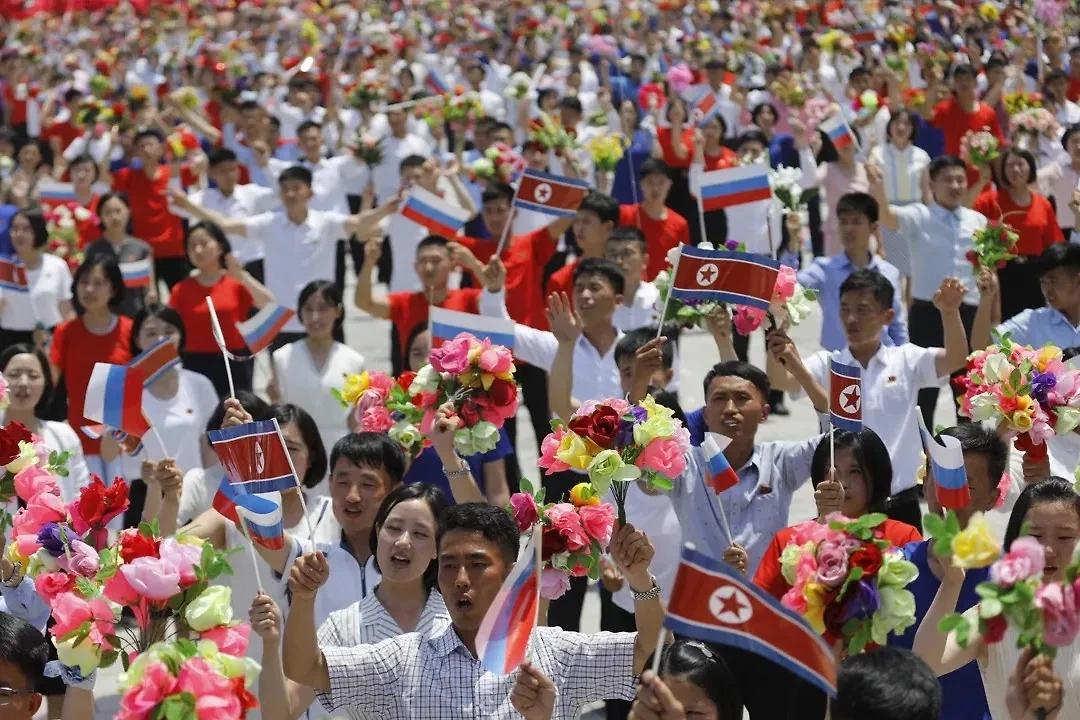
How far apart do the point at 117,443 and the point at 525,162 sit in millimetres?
5371

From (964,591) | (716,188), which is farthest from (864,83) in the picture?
(964,591)

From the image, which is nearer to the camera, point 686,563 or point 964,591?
point 686,563

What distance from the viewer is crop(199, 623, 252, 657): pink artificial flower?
3951 mm

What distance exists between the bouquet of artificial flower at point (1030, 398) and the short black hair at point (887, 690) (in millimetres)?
2427

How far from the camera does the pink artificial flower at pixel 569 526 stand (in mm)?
4953

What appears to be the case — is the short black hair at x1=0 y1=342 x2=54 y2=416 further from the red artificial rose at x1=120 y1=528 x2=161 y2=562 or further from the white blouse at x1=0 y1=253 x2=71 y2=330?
the red artificial rose at x1=120 y1=528 x2=161 y2=562

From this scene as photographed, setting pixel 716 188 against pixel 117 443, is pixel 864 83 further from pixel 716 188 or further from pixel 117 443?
pixel 117 443

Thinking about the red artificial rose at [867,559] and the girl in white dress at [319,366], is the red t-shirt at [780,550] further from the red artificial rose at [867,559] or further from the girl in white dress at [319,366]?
the girl in white dress at [319,366]

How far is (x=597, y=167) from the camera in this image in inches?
536

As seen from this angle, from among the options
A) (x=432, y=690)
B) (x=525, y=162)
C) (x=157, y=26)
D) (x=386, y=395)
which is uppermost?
(x=432, y=690)

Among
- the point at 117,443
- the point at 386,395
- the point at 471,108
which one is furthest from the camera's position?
the point at 471,108

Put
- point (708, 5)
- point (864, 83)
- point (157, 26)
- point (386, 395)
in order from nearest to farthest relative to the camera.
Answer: point (386, 395) < point (864, 83) < point (708, 5) < point (157, 26)

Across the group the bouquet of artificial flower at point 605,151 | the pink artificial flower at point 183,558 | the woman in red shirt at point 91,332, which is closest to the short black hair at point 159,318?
the woman in red shirt at point 91,332

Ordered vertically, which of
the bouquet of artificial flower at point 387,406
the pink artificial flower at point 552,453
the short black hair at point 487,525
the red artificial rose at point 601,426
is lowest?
the bouquet of artificial flower at point 387,406
